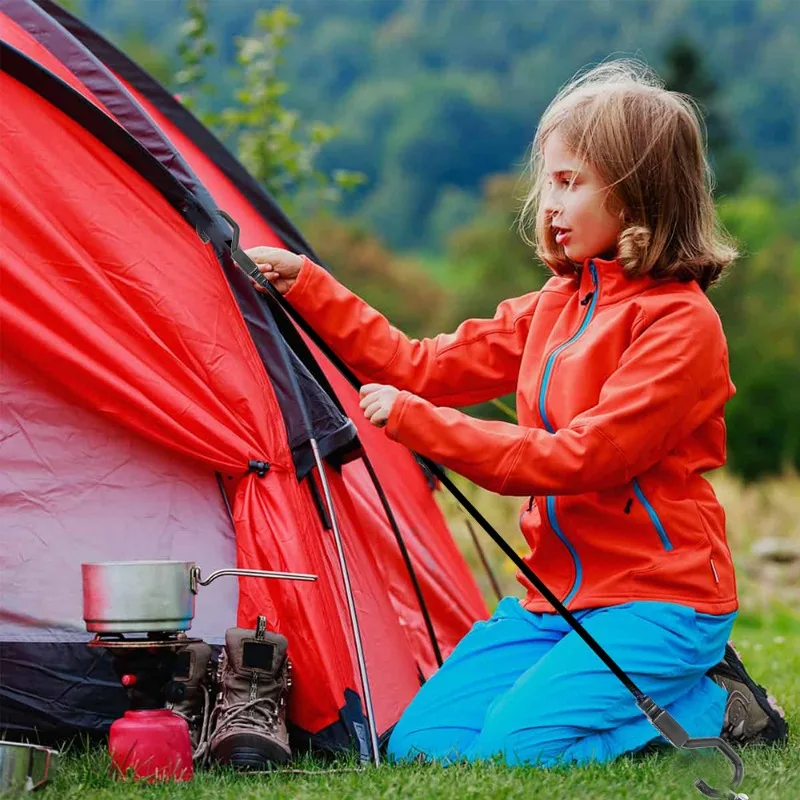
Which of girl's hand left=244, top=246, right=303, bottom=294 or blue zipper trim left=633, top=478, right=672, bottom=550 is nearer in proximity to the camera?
blue zipper trim left=633, top=478, right=672, bottom=550

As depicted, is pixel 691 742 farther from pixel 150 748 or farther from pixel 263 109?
pixel 263 109

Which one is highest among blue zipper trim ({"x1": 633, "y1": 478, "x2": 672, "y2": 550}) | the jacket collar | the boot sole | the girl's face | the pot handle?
the girl's face

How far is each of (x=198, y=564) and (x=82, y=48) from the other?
1175mm

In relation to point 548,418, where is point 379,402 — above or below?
above

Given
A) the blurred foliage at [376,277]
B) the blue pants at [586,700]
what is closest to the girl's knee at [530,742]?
the blue pants at [586,700]

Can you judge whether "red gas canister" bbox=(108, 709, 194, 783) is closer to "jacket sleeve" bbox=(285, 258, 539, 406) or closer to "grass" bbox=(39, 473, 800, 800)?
"grass" bbox=(39, 473, 800, 800)

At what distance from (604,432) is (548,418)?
0.23 m

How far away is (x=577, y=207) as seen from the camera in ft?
9.06

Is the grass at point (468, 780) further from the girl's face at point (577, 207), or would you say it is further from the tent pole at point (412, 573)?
the girl's face at point (577, 207)

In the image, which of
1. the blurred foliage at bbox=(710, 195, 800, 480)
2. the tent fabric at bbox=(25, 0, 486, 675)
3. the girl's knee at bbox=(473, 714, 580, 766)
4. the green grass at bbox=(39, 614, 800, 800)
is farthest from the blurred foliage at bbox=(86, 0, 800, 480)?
the green grass at bbox=(39, 614, 800, 800)

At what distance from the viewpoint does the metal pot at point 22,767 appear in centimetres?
222

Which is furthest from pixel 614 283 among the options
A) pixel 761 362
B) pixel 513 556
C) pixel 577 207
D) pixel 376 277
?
pixel 376 277

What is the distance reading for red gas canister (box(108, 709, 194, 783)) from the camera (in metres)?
2.43

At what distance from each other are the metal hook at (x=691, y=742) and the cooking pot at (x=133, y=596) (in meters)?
0.89
